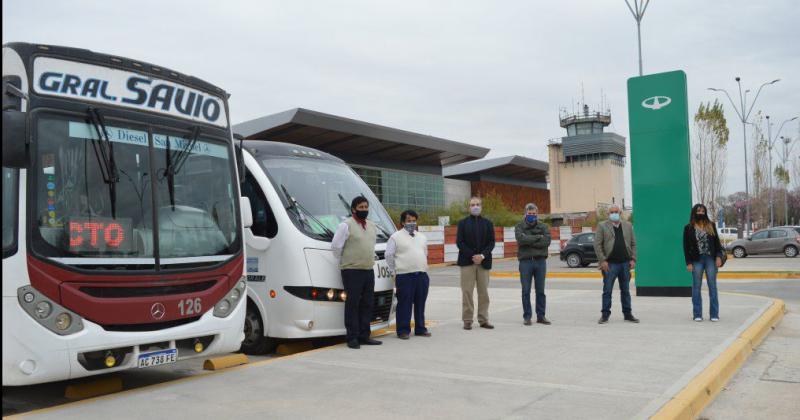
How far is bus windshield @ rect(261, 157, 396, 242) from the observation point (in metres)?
8.63

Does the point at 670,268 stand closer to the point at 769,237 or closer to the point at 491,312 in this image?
the point at 491,312

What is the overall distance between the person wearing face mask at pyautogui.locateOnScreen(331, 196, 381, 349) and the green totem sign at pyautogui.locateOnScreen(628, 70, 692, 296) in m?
8.19

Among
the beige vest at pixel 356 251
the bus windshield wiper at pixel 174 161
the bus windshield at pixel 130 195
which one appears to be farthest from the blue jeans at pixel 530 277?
the bus windshield wiper at pixel 174 161

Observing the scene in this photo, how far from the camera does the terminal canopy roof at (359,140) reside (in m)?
43.3

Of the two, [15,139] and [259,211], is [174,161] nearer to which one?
[15,139]

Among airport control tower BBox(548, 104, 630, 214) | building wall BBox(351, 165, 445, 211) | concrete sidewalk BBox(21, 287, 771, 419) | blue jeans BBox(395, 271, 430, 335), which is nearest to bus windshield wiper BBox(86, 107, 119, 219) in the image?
concrete sidewalk BBox(21, 287, 771, 419)

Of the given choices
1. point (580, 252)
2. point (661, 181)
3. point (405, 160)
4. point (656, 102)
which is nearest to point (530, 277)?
point (661, 181)

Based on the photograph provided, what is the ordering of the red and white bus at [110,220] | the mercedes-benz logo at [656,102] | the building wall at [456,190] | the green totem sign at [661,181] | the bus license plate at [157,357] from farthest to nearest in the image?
the building wall at [456,190] < the mercedes-benz logo at [656,102] < the green totem sign at [661,181] < the bus license plate at [157,357] < the red and white bus at [110,220]

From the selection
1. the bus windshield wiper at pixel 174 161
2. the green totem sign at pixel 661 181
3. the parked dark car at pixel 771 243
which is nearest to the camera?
A: the bus windshield wiper at pixel 174 161

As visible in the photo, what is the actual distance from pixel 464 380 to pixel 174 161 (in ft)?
11.1

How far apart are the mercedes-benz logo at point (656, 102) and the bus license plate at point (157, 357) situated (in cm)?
1175

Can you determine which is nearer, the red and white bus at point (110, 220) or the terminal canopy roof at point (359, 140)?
the red and white bus at point (110, 220)

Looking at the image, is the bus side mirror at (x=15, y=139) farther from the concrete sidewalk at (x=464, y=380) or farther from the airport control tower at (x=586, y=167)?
the airport control tower at (x=586, y=167)

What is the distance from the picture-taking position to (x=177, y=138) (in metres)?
6.75
